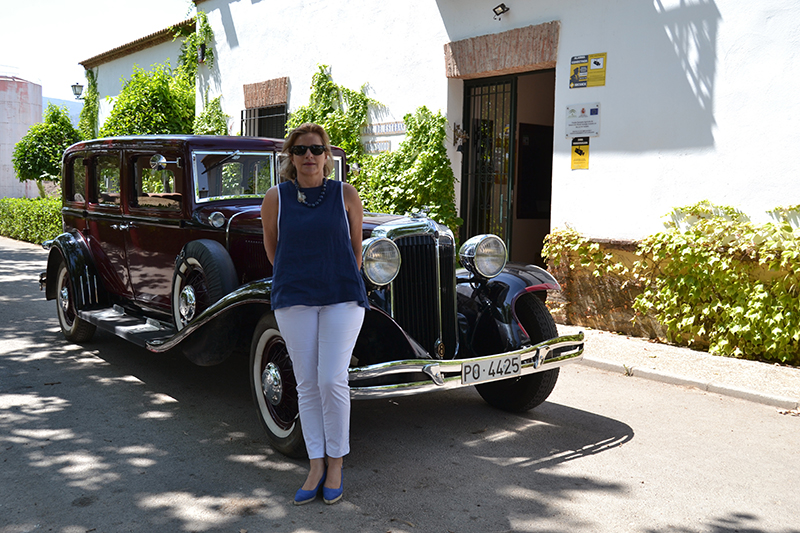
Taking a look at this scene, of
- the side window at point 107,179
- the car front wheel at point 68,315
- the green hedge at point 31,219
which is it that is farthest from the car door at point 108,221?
the green hedge at point 31,219

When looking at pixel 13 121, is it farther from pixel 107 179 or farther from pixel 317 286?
pixel 317 286

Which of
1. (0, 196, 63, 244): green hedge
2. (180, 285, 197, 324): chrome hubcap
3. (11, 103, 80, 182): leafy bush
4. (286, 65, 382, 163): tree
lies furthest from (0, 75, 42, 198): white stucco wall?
(180, 285, 197, 324): chrome hubcap

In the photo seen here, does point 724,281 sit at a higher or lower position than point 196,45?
lower

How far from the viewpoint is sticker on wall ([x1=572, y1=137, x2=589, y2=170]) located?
7.28m

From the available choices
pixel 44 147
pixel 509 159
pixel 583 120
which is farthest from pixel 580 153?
pixel 44 147

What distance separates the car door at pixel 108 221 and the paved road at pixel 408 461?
850mm

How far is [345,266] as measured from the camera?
3207mm

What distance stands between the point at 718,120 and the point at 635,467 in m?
3.82

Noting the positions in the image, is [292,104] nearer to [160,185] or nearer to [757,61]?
[160,185]

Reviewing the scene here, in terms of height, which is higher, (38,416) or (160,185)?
(160,185)

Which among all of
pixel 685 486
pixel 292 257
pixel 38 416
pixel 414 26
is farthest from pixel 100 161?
pixel 685 486

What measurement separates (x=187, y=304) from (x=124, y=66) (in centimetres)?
1398

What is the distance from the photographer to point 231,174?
5.36 meters

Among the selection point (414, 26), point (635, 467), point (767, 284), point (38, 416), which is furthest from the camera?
point (414, 26)
